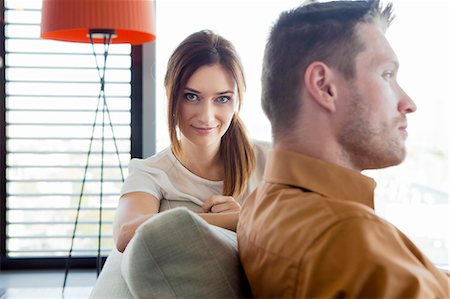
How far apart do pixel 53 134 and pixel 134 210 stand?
1.99 meters

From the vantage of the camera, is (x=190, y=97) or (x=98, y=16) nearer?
(x=190, y=97)

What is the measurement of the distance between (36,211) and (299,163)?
121 inches

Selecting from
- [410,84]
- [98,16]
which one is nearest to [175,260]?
[98,16]

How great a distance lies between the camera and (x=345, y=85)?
1.31 meters

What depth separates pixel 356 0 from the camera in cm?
143

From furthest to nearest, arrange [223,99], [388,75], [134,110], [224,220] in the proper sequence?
[134,110], [223,99], [224,220], [388,75]

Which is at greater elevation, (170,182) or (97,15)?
(97,15)

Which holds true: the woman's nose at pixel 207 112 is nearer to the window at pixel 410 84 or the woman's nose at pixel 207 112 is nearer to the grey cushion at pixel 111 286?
the grey cushion at pixel 111 286

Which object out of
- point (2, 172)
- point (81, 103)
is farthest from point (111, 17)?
point (2, 172)

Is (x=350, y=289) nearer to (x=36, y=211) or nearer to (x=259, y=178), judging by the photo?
(x=259, y=178)

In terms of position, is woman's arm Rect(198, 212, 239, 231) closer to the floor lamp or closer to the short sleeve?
the short sleeve

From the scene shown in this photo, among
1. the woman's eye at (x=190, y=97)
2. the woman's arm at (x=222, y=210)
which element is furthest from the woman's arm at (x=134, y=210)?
the woman's eye at (x=190, y=97)

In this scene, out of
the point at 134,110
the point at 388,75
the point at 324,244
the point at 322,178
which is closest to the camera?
the point at 324,244

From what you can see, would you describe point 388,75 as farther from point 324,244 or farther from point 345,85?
point 324,244
